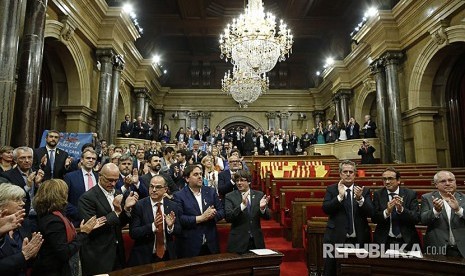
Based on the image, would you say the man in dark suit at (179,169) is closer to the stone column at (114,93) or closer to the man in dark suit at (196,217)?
the man in dark suit at (196,217)

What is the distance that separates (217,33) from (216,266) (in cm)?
1394

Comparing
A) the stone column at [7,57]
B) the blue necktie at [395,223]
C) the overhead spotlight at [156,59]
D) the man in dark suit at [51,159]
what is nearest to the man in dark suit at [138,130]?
the overhead spotlight at [156,59]

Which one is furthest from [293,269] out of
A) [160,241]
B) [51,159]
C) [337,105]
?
[337,105]

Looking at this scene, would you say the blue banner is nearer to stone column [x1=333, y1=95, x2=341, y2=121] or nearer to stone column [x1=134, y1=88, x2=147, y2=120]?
stone column [x1=134, y1=88, x2=147, y2=120]

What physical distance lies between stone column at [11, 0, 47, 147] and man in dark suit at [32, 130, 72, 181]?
1.99 meters

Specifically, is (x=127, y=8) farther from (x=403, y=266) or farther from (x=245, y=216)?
(x=403, y=266)

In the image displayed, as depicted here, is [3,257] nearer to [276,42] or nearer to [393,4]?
[276,42]

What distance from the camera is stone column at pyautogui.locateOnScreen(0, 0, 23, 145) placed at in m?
4.90

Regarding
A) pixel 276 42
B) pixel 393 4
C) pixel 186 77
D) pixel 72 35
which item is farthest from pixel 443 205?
pixel 186 77

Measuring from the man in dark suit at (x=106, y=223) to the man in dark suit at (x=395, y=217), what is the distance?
2.07 m

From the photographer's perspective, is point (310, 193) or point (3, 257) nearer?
point (3, 257)

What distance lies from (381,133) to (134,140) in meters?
7.83

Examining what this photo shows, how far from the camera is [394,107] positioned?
957 cm

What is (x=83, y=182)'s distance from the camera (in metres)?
3.16
